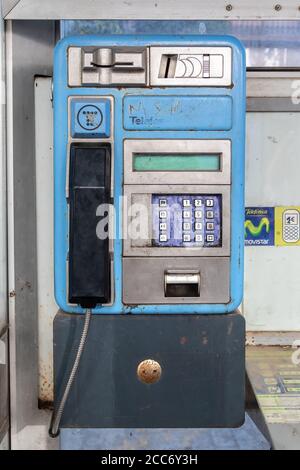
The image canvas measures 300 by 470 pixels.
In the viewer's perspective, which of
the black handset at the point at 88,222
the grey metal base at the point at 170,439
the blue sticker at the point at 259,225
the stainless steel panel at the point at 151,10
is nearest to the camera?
the black handset at the point at 88,222

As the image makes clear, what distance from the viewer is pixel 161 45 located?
1.41 metres

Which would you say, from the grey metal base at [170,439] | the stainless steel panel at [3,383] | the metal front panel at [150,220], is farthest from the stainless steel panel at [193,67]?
the grey metal base at [170,439]

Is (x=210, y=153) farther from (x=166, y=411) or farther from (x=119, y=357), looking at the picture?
(x=166, y=411)

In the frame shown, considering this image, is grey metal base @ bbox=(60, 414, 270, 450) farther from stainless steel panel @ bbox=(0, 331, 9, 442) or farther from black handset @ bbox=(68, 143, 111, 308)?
black handset @ bbox=(68, 143, 111, 308)

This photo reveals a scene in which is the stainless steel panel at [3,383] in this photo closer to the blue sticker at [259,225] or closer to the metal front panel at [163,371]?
the metal front panel at [163,371]

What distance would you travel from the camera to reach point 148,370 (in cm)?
144

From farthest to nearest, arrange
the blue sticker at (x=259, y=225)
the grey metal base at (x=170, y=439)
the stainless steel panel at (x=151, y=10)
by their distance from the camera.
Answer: the blue sticker at (x=259, y=225), the grey metal base at (x=170, y=439), the stainless steel panel at (x=151, y=10)

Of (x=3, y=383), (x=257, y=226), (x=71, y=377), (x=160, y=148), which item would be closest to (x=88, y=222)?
(x=160, y=148)

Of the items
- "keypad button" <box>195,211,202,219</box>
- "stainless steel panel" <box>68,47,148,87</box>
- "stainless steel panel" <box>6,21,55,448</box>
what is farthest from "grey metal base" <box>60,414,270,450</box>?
"stainless steel panel" <box>68,47,148,87</box>

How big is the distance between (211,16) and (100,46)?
0.42m

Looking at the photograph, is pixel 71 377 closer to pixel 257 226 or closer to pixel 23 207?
pixel 23 207

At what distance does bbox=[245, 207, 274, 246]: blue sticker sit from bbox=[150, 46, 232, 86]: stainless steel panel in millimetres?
719

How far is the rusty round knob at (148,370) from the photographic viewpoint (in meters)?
1.44

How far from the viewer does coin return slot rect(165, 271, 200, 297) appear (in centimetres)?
140
